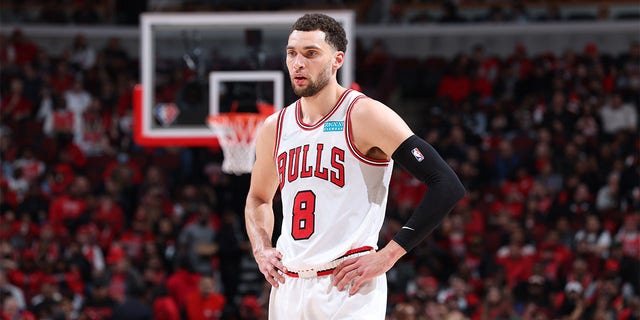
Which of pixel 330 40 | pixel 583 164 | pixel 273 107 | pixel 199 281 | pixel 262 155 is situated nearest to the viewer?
pixel 330 40

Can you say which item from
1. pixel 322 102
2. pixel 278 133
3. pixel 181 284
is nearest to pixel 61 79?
pixel 181 284

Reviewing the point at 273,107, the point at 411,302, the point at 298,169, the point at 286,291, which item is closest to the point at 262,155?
the point at 298,169

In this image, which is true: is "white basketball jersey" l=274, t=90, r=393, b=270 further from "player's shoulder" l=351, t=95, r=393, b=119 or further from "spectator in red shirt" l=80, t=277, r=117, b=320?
"spectator in red shirt" l=80, t=277, r=117, b=320

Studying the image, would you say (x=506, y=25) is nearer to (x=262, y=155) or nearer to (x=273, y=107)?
(x=273, y=107)

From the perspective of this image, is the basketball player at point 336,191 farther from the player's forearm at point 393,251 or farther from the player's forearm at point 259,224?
the player's forearm at point 259,224

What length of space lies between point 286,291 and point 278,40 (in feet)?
25.1

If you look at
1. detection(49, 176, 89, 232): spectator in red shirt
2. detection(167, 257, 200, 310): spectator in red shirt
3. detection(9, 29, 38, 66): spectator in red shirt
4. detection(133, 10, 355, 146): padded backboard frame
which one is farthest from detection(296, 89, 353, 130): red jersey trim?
detection(9, 29, 38, 66): spectator in red shirt

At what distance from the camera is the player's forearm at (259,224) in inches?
202

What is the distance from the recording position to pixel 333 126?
4.85 m

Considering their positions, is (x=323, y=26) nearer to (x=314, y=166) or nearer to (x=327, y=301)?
(x=314, y=166)

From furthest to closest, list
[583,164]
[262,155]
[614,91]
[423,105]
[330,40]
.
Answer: [423,105]
[614,91]
[583,164]
[262,155]
[330,40]

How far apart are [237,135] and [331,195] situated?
7.37 meters

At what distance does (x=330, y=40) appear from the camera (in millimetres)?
4812

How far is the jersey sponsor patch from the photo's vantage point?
4832mm
